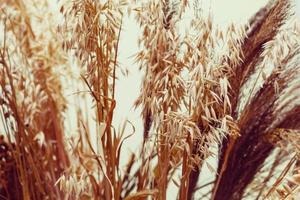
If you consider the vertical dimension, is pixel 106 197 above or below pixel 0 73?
below

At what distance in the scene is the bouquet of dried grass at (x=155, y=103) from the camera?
1555mm

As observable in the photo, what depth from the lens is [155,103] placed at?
1.55 meters

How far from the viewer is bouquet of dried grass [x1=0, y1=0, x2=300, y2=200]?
1555mm

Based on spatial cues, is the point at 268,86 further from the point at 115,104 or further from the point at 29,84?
the point at 29,84

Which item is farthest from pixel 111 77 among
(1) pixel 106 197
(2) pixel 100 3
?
(1) pixel 106 197

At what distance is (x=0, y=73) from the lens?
166cm

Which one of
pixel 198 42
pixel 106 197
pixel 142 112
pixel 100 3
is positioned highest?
pixel 100 3

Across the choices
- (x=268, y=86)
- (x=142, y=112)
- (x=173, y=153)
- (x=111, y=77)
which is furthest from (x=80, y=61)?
(x=268, y=86)

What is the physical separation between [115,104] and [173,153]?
187 mm

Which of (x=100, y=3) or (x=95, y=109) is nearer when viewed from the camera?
(x=100, y=3)

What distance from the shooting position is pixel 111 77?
163cm

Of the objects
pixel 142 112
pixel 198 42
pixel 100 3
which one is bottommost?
pixel 142 112

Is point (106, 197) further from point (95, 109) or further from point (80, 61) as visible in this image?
point (80, 61)

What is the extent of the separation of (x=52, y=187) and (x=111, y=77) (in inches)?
12.8
